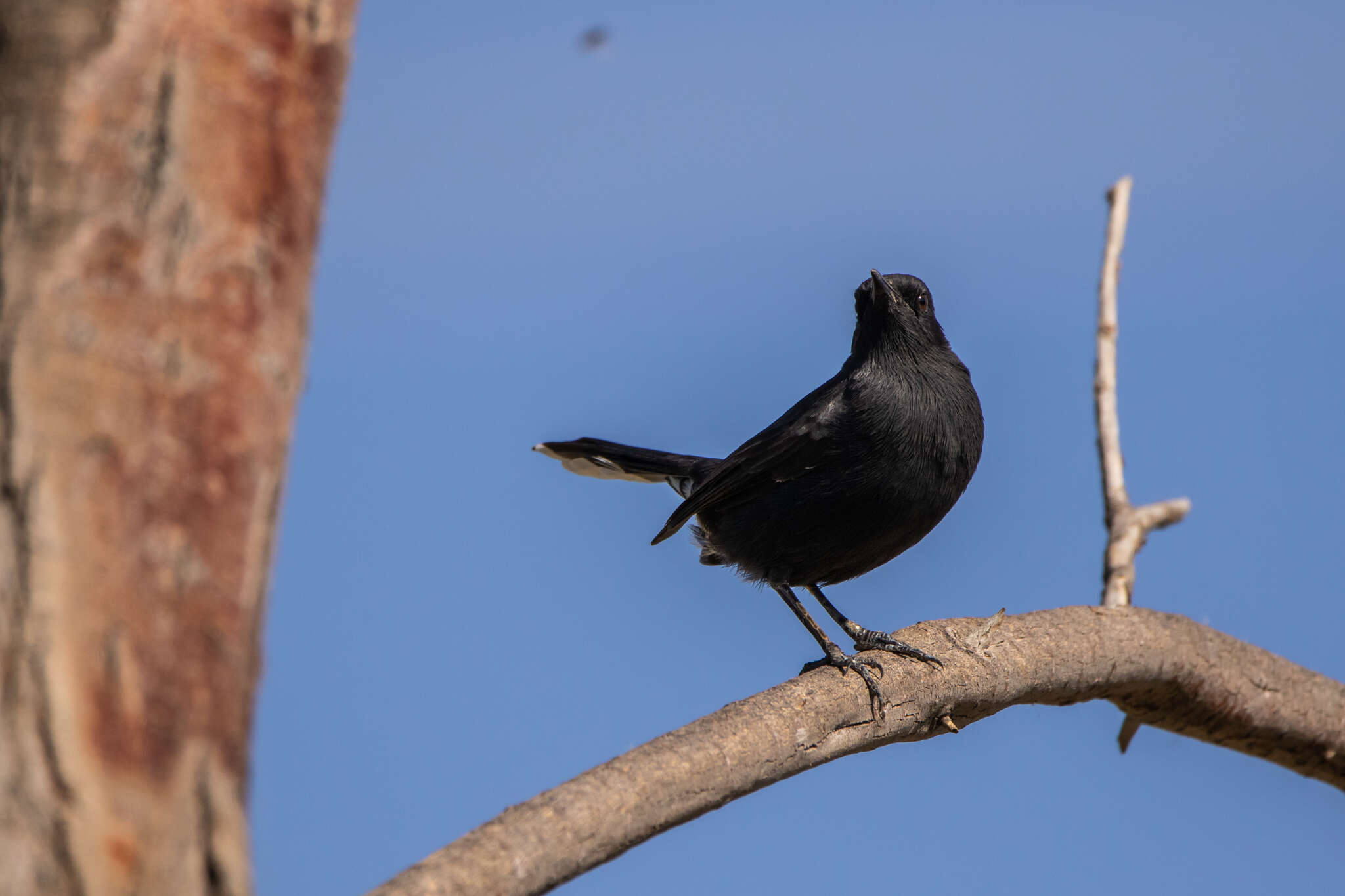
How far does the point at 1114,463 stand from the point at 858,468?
5.31ft

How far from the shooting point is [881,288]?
680 centimetres

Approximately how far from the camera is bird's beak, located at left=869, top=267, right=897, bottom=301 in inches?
267

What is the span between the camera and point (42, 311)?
2055 millimetres

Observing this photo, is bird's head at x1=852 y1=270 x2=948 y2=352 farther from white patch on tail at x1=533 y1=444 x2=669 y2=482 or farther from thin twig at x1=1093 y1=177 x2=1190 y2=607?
white patch on tail at x1=533 y1=444 x2=669 y2=482

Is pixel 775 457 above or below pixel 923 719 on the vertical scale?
above

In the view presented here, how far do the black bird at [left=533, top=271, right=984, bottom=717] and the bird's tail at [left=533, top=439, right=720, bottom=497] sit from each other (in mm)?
609

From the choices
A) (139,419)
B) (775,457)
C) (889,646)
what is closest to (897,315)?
(775,457)

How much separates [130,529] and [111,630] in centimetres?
17

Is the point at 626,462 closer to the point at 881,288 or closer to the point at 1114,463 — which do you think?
the point at 881,288

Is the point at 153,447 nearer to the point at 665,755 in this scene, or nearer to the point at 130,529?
the point at 130,529

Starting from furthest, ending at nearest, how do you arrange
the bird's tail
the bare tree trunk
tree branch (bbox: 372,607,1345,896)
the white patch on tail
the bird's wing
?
the white patch on tail
the bird's tail
the bird's wing
tree branch (bbox: 372,607,1345,896)
the bare tree trunk

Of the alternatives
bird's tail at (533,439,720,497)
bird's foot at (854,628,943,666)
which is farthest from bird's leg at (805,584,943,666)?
bird's tail at (533,439,720,497)

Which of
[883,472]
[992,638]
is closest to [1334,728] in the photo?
[992,638]

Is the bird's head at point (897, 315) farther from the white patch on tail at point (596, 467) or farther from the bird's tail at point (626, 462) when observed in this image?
the white patch on tail at point (596, 467)
